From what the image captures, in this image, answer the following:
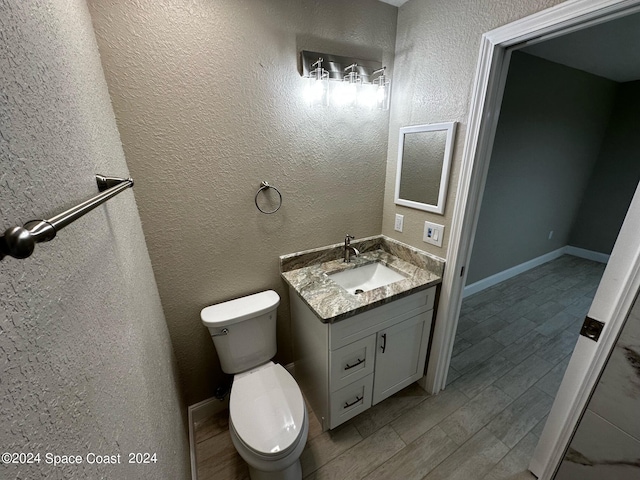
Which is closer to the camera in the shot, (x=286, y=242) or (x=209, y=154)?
(x=209, y=154)

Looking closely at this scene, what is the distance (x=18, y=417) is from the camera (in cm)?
28

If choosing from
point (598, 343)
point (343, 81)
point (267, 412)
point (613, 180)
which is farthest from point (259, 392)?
point (613, 180)

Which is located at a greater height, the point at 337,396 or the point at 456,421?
the point at 337,396

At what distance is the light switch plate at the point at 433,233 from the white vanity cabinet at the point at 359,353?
0.95 feet

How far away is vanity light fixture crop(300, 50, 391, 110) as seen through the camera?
4.17ft

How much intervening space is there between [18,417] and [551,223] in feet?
15.1

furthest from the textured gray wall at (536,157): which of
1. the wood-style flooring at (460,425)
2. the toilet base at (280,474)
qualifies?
the toilet base at (280,474)

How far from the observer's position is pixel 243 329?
4.40ft

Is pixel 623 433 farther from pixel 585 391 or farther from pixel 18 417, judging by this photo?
pixel 18 417

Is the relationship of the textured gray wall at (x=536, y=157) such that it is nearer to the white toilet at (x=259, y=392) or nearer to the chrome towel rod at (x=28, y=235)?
the white toilet at (x=259, y=392)

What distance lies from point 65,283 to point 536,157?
144 inches

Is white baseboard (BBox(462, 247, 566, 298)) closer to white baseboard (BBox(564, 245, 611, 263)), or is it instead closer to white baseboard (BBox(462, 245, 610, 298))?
white baseboard (BBox(462, 245, 610, 298))

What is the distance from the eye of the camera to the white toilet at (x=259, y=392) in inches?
40.4

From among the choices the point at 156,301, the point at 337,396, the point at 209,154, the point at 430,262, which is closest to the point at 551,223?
the point at 430,262
